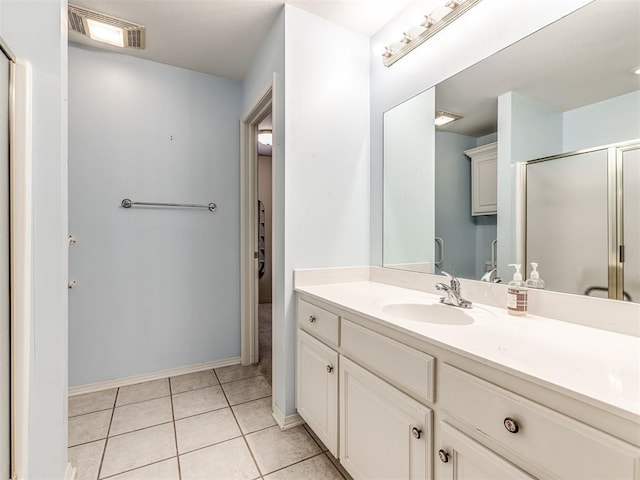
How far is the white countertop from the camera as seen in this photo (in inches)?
23.3

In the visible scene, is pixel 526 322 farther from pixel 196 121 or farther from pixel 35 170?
pixel 196 121

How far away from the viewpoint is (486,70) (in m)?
1.36

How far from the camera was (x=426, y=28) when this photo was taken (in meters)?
1.53

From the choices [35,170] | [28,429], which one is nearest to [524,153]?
[35,170]

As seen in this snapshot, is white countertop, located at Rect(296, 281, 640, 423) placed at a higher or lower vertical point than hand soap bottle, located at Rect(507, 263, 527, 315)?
lower

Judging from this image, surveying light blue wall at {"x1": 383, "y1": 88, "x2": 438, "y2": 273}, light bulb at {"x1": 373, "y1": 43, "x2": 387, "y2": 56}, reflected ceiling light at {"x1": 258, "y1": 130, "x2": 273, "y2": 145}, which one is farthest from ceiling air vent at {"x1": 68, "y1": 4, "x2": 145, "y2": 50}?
light blue wall at {"x1": 383, "y1": 88, "x2": 438, "y2": 273}

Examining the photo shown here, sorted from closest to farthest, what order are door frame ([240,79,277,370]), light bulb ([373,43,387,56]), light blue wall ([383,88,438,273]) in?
light blue wall ([383,88,438,273]) < light bulb ([373,43,387,56]) < door frame ([240,79,277,370])

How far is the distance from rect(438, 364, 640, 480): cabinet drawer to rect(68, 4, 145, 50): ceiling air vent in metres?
2.52

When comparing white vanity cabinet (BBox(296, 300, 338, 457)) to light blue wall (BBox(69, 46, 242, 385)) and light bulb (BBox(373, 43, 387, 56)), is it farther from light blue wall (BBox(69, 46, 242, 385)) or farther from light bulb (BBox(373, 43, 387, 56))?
light bulb (BBox(373, 43, 387, 56))

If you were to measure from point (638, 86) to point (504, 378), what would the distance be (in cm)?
98

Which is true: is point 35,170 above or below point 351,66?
below

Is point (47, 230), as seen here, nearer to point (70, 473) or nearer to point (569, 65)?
point (70, 473)

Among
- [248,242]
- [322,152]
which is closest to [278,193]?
[322,152]

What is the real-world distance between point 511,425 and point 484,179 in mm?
1045
